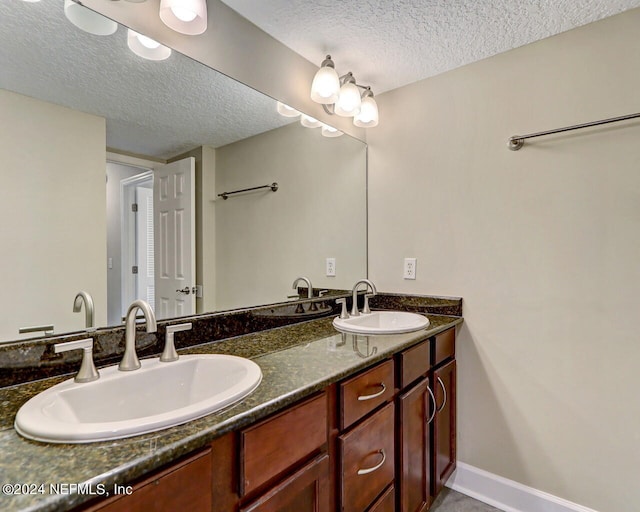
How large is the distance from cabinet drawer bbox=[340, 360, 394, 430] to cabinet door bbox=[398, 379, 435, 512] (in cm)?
14

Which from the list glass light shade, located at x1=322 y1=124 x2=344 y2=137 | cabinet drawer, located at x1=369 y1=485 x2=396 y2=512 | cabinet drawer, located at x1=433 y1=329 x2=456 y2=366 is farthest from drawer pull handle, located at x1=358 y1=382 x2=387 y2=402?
glass light shade, located at x1=322 y1=124 x2=344 y2=137

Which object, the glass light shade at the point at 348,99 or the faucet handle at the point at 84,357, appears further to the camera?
the glass light shade at the point at 348,99

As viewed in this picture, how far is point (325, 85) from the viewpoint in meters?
1.63

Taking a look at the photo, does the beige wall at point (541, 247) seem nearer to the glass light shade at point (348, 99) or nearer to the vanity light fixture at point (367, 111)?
the vanity light fixture at point (367, 111)

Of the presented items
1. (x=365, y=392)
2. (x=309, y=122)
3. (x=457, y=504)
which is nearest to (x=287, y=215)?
(x=309, y=122)

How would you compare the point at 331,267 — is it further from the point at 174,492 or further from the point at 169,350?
the point at 174,492

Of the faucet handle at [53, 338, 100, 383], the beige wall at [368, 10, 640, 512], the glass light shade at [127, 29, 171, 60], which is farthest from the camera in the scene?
the beige wall at [368, 10, 640, 512]

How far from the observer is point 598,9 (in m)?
1.39

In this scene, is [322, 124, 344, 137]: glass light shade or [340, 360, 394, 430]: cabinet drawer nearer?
[340, 360, 394, 430]: cabinet drawer

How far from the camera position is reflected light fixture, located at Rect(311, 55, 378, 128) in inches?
64.2

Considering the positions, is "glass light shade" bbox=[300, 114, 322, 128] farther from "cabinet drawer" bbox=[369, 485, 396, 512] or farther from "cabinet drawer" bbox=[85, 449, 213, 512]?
"cabinet drawer" bbox=[369, 485, 396, 512]

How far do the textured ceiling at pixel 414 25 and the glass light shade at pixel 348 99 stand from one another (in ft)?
0.42

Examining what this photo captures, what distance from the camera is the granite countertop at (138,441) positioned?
506 millimetres

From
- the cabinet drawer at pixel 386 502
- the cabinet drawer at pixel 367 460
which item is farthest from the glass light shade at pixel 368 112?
the cabinet drawer at pixel 386 502
